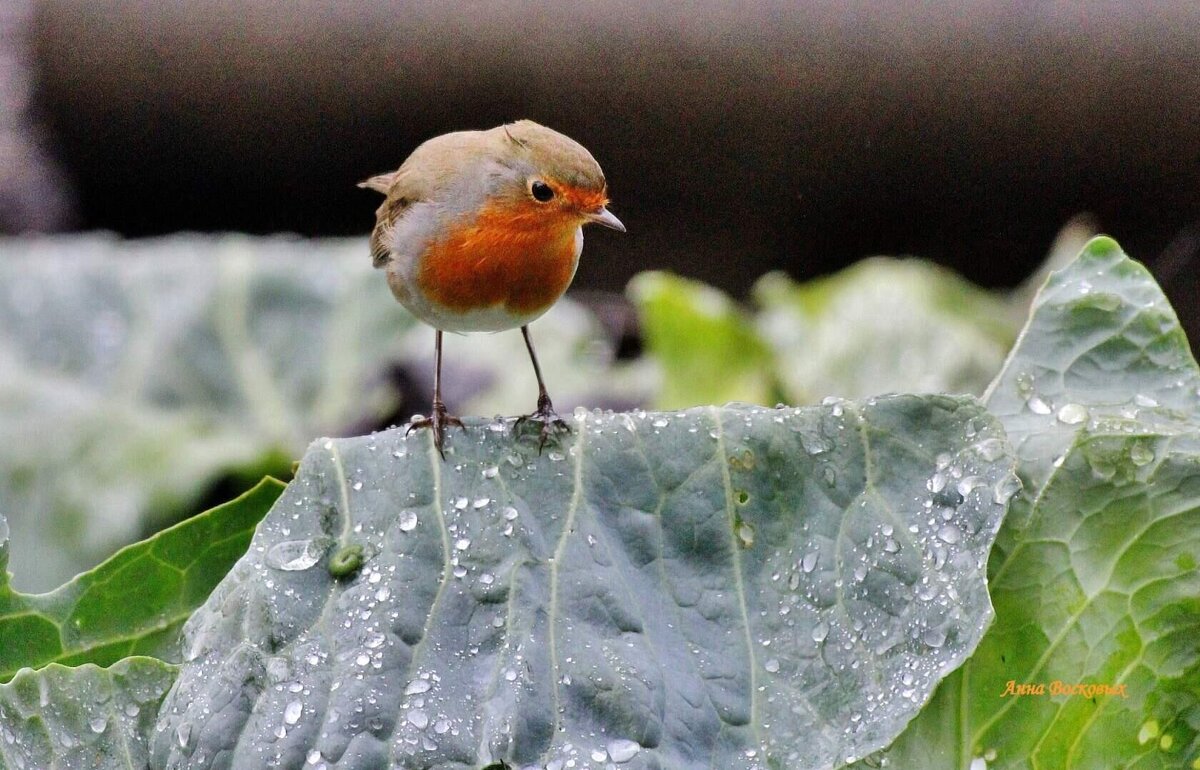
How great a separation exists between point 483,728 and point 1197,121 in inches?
225

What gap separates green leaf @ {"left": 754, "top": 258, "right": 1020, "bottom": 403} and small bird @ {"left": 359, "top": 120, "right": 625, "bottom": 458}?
212 cm

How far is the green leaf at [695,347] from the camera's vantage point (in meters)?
4.45

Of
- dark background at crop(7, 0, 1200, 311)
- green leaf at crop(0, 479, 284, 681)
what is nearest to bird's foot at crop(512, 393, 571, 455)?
green leaf at crop(0, 479, 284, 681)

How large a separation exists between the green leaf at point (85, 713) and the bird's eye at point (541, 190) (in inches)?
38.6

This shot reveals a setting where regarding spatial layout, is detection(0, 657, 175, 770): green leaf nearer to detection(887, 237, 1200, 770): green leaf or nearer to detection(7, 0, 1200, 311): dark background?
detection(887, 237, 1200, 770): green leaf

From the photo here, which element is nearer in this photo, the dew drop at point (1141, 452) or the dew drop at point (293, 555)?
the dew drop at point (293, 555)

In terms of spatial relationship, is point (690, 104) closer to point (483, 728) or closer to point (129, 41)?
point (129, 41)

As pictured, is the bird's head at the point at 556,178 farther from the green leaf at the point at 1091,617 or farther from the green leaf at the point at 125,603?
the green leaf at the point at 1091,617

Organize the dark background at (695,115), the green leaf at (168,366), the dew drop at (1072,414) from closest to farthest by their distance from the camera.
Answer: the dew drop at (1072,414) < the green leaf at (168,366) < the dark background at (695,115)

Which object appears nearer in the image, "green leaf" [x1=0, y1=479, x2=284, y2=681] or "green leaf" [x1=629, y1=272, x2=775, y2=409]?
"green leaf" [x1=0, y1=479, x2=284, y2=681]

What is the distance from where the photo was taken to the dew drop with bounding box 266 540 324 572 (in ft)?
6.08

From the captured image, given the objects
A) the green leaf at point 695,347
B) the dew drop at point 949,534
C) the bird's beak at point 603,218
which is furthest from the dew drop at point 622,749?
the green leaf at point 695,347

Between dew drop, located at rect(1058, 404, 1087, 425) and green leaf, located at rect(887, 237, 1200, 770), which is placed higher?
dew drop, located at rect(1058, 404, 1087, 425)

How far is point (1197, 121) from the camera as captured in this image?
6.13m
